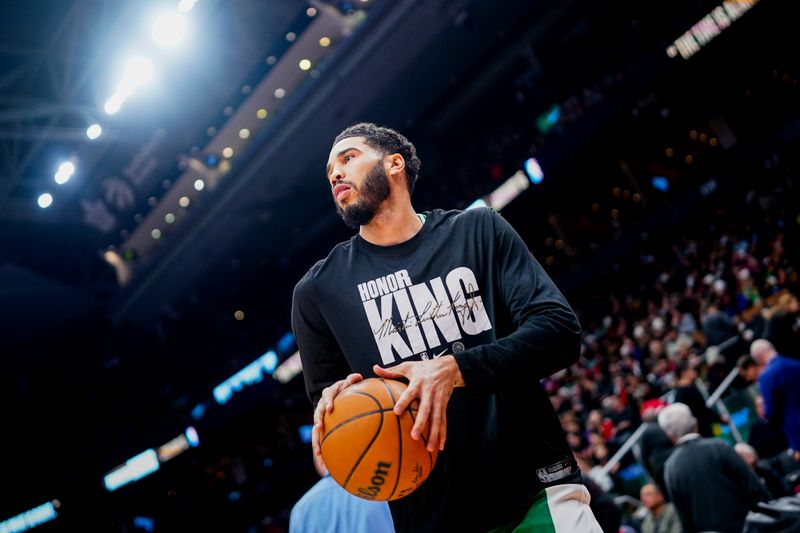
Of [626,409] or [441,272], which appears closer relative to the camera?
[441,272]

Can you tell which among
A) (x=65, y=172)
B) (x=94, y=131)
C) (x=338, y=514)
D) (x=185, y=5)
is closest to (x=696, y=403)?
(x=338, y=514)

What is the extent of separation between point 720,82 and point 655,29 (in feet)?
8.78

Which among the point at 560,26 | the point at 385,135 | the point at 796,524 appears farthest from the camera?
the point at 560,26

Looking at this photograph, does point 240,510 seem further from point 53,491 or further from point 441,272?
point 441,272

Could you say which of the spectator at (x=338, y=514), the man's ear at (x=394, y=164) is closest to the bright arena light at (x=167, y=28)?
the spectator at (x=338, y=514)

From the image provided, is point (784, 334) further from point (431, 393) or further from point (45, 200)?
point (45, 200)

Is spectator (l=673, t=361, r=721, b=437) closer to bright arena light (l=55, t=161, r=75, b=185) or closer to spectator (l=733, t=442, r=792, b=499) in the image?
spectator (l=733, t=442, r=792, b=499)

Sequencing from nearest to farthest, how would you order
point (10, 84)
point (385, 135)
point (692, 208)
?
point (385, 135)
point (10, 84)
point (692, 208)

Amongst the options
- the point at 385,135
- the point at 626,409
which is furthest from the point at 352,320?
the point at 626,409

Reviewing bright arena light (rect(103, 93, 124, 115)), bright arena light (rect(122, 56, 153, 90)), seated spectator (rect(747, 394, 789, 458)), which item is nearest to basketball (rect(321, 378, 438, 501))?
seated spectator (rect(747, 394, 789, 458))

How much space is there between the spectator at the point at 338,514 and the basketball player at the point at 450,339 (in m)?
0.95

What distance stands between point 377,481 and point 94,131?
14045 mm

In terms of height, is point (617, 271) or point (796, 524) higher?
point (617, 271)

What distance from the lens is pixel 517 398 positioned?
5.89ft
